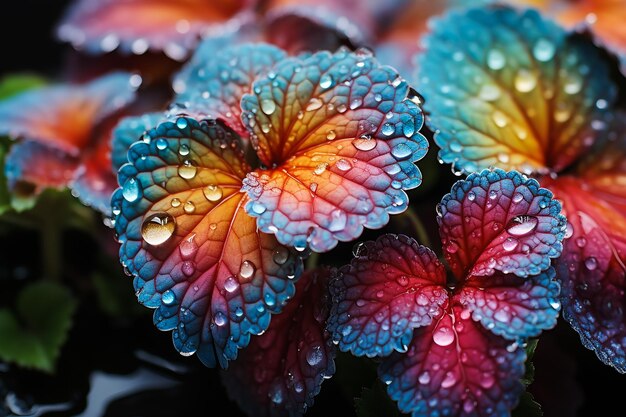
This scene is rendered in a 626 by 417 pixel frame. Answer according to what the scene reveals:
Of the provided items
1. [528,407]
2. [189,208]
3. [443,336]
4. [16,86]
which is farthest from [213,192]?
[16,86]

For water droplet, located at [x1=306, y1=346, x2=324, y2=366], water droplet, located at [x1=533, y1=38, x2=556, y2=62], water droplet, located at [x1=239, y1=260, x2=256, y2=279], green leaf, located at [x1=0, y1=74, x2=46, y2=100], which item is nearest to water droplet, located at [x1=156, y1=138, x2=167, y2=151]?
water droplet, located at [x1=239, y1=260, x2=256, y2=279]

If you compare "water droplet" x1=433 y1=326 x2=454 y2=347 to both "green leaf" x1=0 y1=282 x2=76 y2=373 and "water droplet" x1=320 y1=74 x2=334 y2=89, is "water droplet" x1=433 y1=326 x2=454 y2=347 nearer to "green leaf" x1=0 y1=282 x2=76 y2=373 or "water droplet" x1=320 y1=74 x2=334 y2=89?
"water droplet" x1=320 y1=74 x2=334 y2=89

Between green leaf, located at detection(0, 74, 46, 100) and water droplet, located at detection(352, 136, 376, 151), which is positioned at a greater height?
water droplet, located at detection(352, 136, 376, 151)

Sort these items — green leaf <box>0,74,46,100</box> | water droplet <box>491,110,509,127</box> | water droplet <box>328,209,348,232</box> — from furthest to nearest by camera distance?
green leaf <box>0,74,46,100</box>
water droplet <box>491,110,509,127</box>
water droplet <box>328,209,348,232</box>

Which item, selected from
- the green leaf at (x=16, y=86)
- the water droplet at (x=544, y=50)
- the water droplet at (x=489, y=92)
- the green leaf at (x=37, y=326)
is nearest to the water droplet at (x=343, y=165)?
the water droplet at (x=489, y=92)

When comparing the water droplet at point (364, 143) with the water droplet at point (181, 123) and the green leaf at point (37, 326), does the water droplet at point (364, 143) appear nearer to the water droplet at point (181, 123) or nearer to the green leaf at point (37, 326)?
the water droplet at point (181, 123)

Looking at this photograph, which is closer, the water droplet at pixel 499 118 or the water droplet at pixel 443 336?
the water droplet at pixel 443 336

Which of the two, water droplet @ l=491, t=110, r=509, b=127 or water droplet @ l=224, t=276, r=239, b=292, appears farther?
water droplet @ l=491, t=110, r=509, b=127
